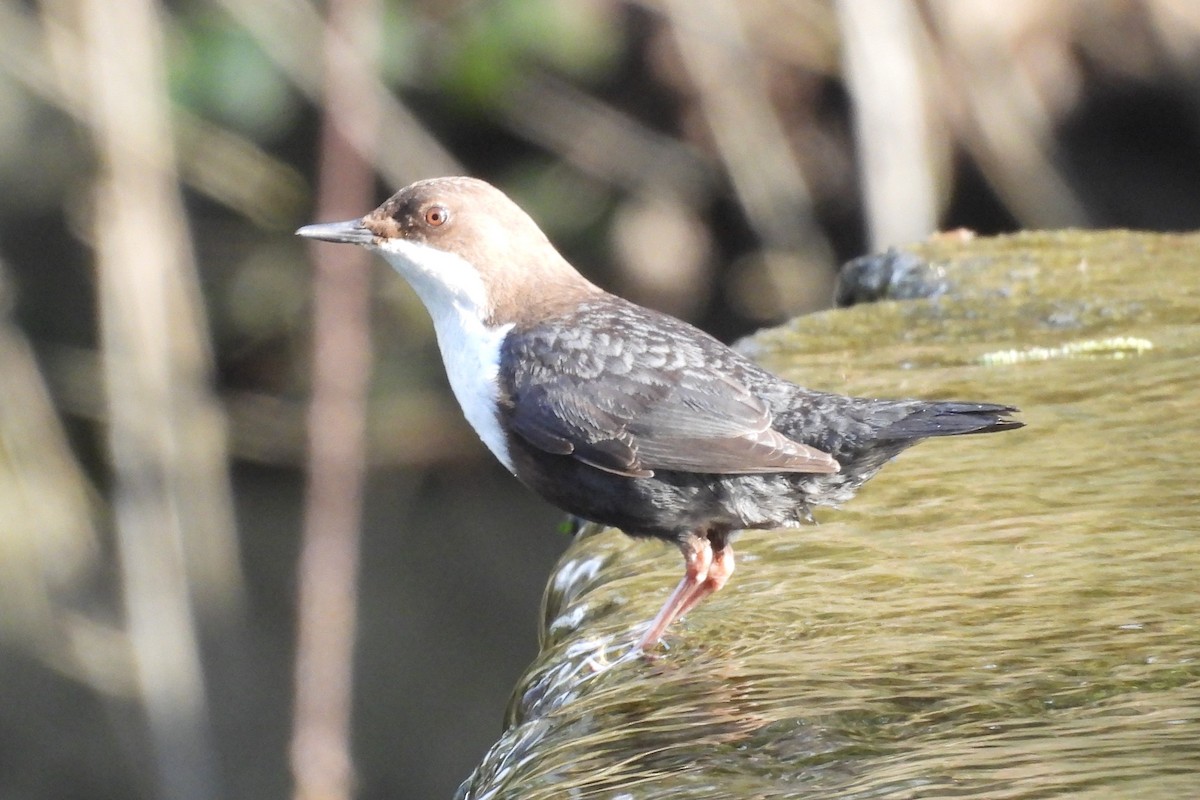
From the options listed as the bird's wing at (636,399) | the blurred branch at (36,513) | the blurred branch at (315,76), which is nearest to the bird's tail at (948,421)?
the bird's wing at (636,399)

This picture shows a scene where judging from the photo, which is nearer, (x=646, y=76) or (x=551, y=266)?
(x=551, y=266)

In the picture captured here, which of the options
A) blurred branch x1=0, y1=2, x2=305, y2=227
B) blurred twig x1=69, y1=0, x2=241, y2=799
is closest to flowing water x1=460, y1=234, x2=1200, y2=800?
blurred twig x1=69, y1=0, x2=241, y2=799

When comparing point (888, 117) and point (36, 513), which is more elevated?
point (888, 117)

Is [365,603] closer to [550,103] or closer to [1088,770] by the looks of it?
[550,103]

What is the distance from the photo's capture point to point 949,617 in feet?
8.72

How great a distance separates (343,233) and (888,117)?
5.62 meters

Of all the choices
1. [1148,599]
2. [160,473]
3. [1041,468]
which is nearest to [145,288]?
[160,473]

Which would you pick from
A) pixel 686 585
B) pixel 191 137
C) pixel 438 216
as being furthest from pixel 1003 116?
pixel 686 585

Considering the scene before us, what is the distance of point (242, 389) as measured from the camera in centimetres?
1044

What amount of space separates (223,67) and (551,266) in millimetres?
3676

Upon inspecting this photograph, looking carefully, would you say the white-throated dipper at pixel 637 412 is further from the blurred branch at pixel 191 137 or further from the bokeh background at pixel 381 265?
the blurred branch at pixel 191 137

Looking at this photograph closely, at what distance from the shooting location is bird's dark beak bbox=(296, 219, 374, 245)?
3999 mm

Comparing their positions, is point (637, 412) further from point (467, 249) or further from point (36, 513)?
point (36, 513)

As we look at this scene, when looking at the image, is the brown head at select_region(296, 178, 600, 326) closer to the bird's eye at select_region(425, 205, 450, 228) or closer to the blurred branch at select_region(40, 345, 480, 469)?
the bird's eye at select_region(425, 205, 450, 228)
